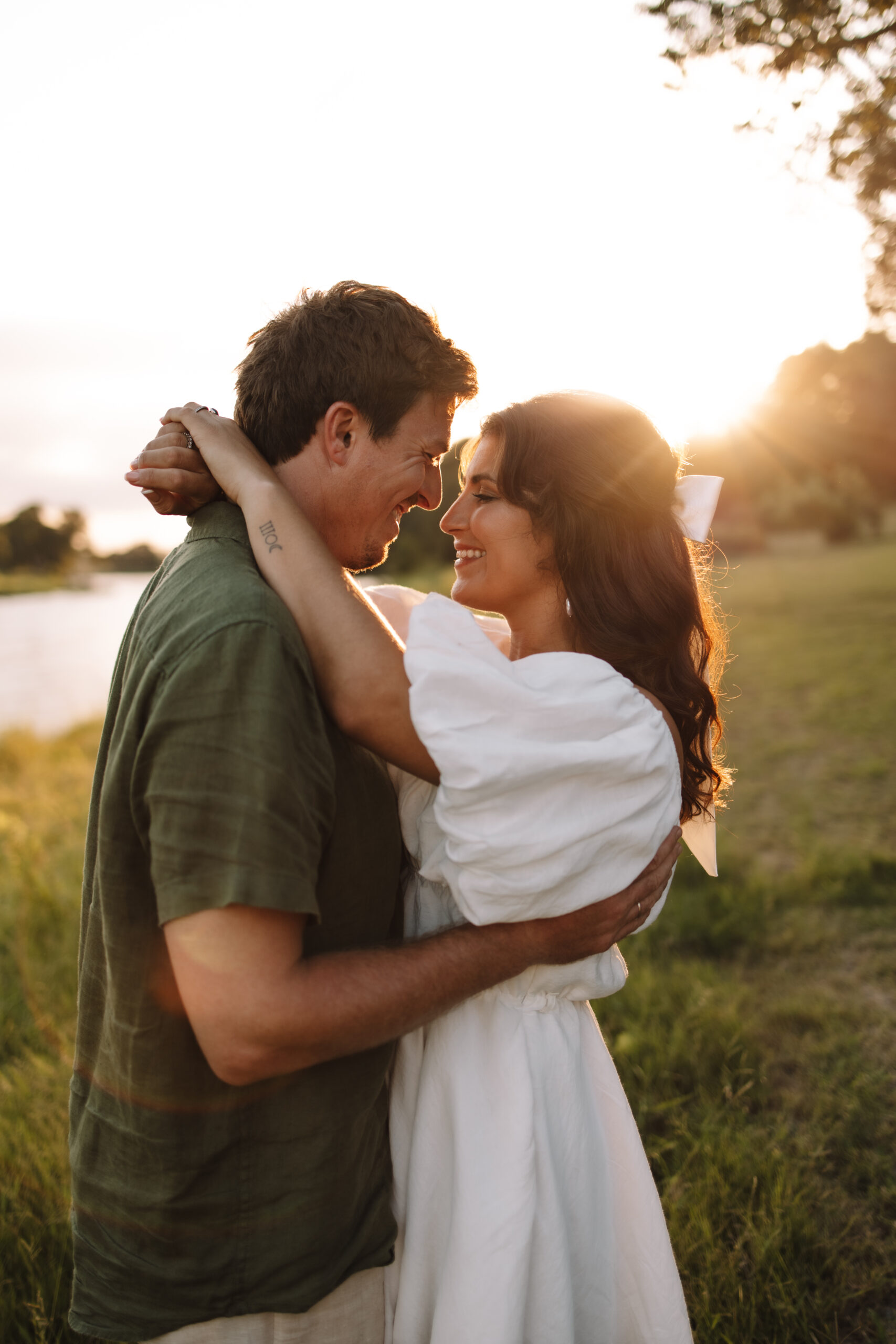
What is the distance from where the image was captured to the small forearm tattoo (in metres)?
1.55

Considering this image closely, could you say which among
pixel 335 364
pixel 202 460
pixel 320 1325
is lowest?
pixel 320 1325

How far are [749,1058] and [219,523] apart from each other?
317cm

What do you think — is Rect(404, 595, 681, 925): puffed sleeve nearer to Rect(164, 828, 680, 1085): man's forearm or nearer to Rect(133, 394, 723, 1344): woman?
Rect(133, 394, 723, 1344): woman

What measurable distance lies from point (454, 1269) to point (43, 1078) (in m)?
2.68

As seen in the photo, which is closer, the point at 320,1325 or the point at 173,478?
the point at 320,1325

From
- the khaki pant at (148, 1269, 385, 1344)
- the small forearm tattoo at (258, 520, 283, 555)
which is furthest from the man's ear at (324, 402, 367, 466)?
the khaki pant at (148, 1269, 385, 1344)

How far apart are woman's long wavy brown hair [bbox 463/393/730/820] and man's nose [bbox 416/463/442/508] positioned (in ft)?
0.66

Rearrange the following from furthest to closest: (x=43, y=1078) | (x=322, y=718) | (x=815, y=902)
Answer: (x=815, y=902)
(x=43, y=1078)
(x=322, y=718)

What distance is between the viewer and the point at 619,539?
7.27 feet

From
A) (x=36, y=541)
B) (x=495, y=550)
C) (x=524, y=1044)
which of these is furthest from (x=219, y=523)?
(x=36, y=541)

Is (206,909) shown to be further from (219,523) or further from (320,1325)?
(320,1325)

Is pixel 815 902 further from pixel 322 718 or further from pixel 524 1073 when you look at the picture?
pixel 322 718

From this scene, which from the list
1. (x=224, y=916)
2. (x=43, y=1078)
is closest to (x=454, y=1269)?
(x=224, y=916)

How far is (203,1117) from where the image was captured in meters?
1.45
